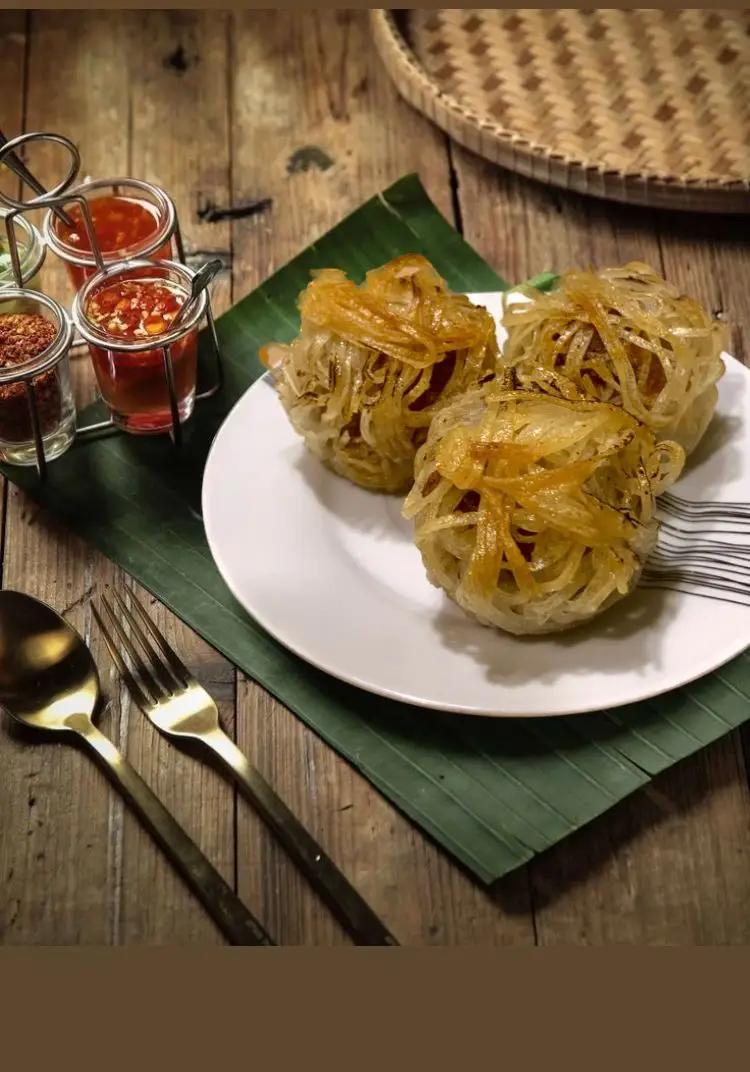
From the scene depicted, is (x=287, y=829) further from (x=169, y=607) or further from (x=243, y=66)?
(x=243, y=66)

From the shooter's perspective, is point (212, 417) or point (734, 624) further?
point (212, 417)

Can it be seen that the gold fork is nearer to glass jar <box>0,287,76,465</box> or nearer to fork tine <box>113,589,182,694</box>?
fork tine <box>113,589,182,694</box>

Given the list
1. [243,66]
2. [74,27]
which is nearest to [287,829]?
[243,66]

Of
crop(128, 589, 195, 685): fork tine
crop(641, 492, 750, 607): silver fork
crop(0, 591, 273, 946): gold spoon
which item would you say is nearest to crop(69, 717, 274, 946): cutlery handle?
crop(0, 591, 273, 946): gold spoon

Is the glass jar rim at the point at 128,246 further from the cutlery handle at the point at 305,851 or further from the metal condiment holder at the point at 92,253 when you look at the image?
the cutlery handle at the point at 305,851

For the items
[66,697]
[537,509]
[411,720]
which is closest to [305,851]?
[411,720]

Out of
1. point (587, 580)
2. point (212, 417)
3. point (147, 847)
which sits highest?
point (587, 580)
